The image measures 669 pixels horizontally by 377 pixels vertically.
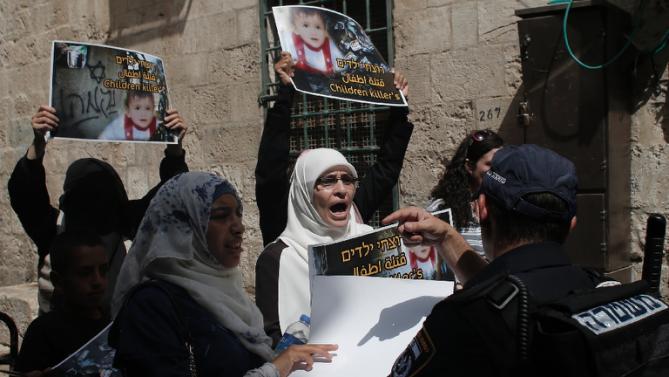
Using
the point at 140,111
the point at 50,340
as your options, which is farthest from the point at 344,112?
the point at 50,340

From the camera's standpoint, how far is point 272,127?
3.15 meters

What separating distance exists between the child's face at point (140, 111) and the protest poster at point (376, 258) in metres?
1.85

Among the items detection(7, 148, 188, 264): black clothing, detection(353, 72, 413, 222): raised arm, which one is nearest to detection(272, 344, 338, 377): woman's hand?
detection(353, 72, 413, 222): raised arm

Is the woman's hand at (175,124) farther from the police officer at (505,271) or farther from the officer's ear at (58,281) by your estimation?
the police officer at (505,271)

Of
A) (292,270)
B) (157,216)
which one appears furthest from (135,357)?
(292,270)

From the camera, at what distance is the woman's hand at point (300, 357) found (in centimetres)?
189

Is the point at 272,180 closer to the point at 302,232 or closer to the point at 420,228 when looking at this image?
the point at 302,232

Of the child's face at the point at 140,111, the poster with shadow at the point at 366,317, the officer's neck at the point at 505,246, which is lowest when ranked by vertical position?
the poster with shadow at the point at 366,317

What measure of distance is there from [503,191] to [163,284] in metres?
0.95

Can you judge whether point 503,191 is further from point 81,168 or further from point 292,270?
point 81,168

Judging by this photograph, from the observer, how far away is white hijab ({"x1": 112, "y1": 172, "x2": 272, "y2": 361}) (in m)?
1.93

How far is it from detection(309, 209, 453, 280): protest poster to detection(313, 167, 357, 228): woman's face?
450 mm

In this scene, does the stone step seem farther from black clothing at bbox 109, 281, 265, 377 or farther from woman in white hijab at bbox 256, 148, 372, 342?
black clothing at bbox 109, 281, 265, 377

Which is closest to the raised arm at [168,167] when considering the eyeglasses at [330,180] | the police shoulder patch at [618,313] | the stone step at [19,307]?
the eyeglasses at [330,180]
